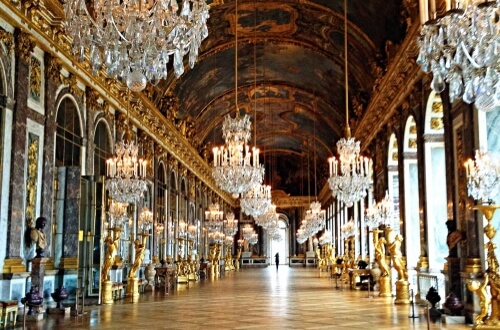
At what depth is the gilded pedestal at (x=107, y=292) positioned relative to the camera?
13.3 m

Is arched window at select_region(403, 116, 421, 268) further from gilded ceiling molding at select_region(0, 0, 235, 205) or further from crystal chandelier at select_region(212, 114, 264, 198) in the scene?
gilded ceiling molding at select_region(0, 0, 235, 205)

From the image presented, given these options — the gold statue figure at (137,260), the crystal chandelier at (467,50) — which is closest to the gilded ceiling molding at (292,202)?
the gold statue figure at (137,260)

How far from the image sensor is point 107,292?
13.4 m

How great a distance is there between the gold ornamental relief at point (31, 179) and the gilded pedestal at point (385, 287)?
895 cm

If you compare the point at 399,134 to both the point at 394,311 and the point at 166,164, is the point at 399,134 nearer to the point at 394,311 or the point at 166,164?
the point at 394,311

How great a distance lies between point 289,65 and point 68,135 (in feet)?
47.1

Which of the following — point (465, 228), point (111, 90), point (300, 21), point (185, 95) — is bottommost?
point (465, 228)

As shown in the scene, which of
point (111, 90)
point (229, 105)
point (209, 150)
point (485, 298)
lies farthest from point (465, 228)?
point (209, 150)

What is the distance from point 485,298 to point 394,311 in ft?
11.2

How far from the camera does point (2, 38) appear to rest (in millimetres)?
10148

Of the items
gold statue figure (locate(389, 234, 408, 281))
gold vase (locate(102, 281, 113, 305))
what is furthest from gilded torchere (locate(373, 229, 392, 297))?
gold vase (locate(102, 281, 113, 305))

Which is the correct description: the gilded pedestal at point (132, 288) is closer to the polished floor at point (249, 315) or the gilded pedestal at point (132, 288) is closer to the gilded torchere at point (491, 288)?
the polished floor at point (249, 315)

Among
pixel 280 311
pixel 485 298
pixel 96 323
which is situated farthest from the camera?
pixel 280 311

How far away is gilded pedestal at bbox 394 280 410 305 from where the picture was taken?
41.7 feet
